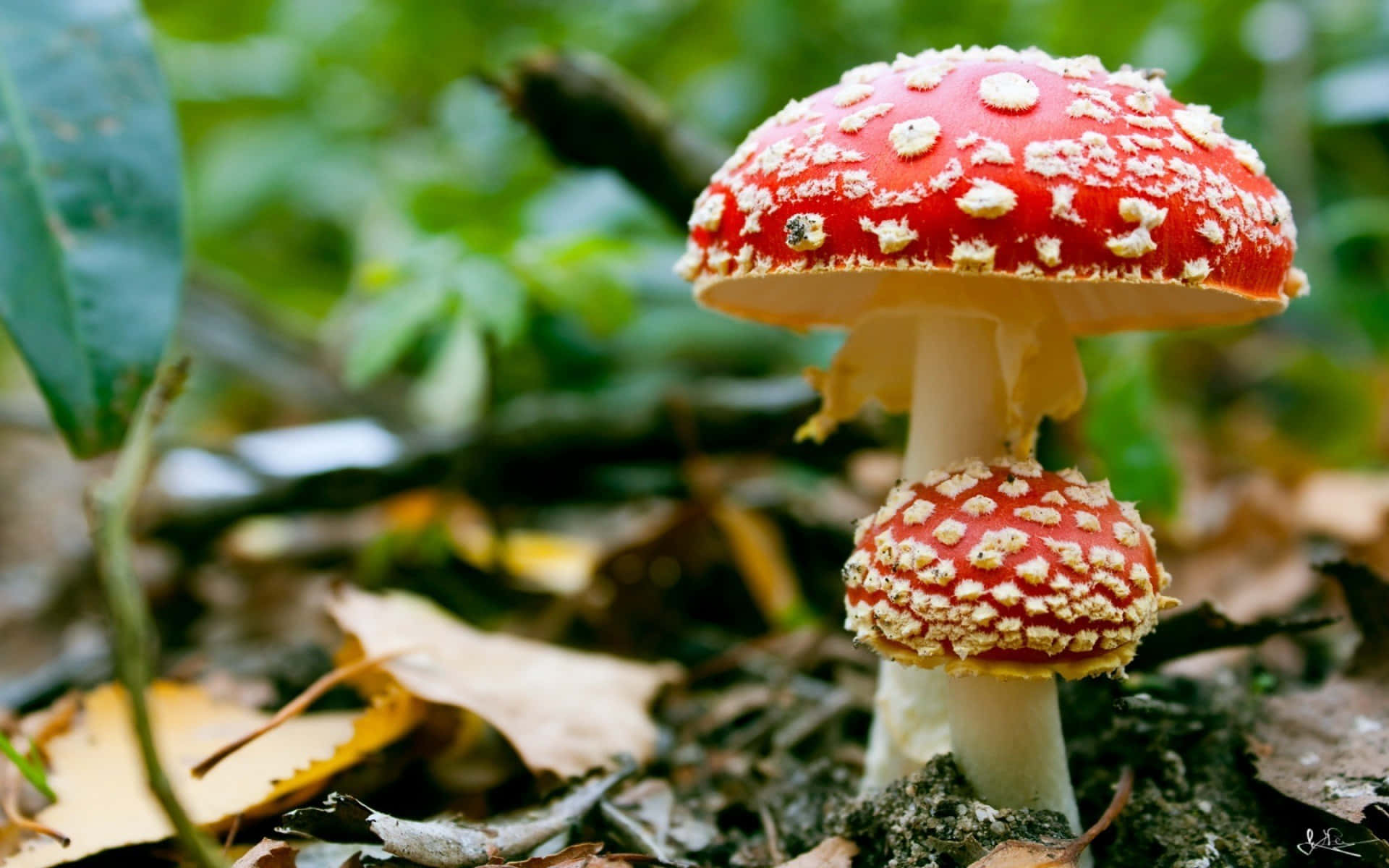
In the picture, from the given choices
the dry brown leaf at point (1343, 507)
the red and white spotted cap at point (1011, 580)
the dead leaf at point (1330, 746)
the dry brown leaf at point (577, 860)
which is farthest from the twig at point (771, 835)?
the dry brown leaf at point (1343, 507)

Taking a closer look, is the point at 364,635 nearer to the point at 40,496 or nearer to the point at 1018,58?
the point at 1018,58

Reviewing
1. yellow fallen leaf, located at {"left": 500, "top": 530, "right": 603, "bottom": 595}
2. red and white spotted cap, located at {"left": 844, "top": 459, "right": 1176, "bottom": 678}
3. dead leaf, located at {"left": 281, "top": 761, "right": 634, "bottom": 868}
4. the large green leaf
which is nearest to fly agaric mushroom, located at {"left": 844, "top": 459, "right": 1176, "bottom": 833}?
red and white spotted cap, located at {"left": 844, "top": 459, "right": 1176, "bottom": 678}

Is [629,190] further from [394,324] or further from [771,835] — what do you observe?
[771,835]

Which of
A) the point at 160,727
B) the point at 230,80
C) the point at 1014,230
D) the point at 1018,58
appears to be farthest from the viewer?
the point at 230,80

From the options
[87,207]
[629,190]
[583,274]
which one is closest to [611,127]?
[583,274]

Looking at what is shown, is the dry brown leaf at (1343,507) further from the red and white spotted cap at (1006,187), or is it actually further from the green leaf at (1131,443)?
the red and white spotted cap at (1006,187)

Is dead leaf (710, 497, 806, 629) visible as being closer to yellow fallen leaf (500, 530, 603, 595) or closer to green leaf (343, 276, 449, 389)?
yellow fallen leaf (500, 530, 603, 595)

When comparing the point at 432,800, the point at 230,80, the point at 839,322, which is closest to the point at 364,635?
the point at 432,800
